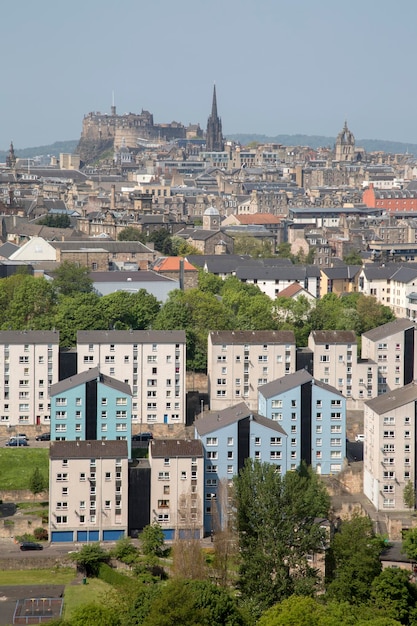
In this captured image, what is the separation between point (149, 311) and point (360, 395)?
9.93m

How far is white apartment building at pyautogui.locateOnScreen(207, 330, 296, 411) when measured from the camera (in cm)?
5091

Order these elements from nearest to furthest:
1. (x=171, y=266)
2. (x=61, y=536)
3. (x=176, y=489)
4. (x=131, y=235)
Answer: (x=61, y=536) < (x=176, y=489) < (x=171, y=266) < (x=131, y=235)

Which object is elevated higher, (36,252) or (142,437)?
(36,252)

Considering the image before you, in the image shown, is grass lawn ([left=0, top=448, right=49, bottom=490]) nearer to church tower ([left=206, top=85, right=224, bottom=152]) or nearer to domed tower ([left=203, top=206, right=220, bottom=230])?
domed tower ([left=203, top=206, right=220, bottom=230])

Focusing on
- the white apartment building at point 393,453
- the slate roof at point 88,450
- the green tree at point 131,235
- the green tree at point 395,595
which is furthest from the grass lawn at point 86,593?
the green tree at point 131,235

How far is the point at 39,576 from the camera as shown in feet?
123

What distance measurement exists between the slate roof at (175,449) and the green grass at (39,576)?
4.17 m

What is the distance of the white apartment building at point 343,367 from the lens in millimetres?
51875

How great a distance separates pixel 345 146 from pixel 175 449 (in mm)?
140798


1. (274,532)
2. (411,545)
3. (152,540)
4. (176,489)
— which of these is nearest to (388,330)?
(176,489)

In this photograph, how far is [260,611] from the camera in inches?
1329

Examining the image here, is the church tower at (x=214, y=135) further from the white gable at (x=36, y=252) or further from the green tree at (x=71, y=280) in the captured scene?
the green tree at (x=71, y=280)

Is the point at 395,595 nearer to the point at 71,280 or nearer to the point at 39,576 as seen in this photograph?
the point at 39,576

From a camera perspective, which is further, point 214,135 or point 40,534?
point 214,135
